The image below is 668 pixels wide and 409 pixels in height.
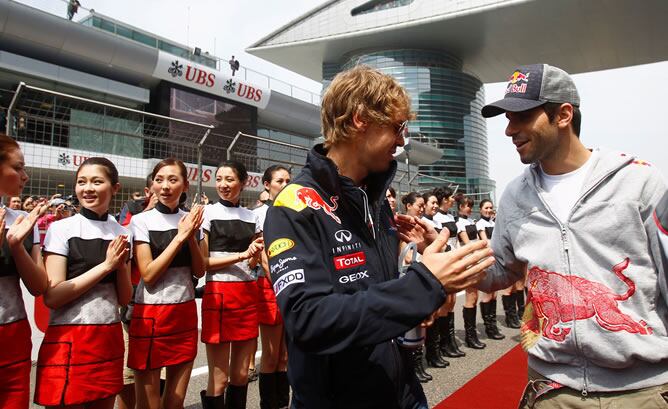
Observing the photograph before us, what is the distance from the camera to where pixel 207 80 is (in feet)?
82.5

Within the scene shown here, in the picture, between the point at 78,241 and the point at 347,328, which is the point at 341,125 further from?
the point at 78,241

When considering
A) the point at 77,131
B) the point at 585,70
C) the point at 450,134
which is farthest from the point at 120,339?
the point at 585,70

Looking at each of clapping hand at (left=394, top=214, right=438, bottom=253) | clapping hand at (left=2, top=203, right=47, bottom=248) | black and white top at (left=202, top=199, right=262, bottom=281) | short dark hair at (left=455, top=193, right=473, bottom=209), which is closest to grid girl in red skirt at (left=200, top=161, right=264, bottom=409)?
black and white top at (left=202, top=199, right=262, bottom=281)

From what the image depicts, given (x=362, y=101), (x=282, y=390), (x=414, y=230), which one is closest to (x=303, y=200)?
(x=362, y=101)

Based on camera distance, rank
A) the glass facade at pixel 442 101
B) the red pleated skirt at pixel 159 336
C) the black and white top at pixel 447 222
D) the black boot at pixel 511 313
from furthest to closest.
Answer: the glass facade at pixel 442 101 → the black boot at pixel 511 313 → the black and white top at pixel 447 222 → the red pleated skirt at pixel 159 336

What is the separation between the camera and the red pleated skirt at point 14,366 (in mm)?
2205

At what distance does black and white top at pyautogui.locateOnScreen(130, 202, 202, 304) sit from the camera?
299 centimetres

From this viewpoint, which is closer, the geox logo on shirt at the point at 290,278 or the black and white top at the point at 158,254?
the geox logo on shirt at the point at 290,278

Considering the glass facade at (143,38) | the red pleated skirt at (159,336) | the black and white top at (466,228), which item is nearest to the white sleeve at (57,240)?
the red pleated skirt at (159,336)

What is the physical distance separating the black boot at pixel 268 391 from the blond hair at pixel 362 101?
283cm

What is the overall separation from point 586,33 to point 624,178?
48.3 metres

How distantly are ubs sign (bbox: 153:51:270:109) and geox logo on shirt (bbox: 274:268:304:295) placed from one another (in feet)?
81.6

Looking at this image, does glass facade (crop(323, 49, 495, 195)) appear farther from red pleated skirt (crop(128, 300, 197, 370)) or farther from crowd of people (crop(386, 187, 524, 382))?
red pleated skirt (crop(128, 300, 197, 370))

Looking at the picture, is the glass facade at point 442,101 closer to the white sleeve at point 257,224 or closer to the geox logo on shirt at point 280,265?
the white sleeve at point 257,224
